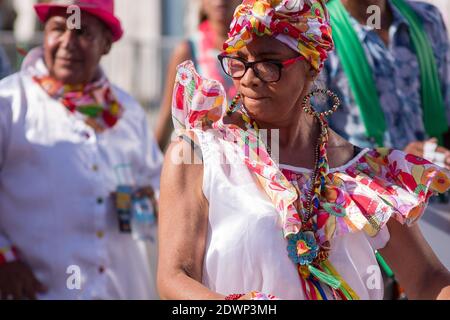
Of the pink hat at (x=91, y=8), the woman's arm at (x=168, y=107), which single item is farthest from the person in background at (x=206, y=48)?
the pink hat at (x=91, y=8)

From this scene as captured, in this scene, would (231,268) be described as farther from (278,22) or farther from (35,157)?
(35,157)

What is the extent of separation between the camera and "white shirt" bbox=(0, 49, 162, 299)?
529cm

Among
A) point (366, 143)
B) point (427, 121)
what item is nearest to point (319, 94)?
point (366, 143)

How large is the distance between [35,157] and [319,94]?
1851mm

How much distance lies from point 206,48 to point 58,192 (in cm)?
158

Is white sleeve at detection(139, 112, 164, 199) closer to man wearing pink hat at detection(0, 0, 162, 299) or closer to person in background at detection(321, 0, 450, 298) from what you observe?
man wearing pink hat at detection(0, 0, 162, 299)

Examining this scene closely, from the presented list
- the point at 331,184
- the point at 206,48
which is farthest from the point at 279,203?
the point at 206,48

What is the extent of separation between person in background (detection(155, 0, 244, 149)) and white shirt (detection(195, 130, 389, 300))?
2879mm

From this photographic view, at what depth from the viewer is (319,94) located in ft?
12.8

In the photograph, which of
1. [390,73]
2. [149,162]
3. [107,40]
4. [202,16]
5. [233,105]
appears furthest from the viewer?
[202,16]

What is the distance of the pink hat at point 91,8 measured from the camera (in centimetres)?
543

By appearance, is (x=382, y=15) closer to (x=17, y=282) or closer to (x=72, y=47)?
(x=72, y=47)

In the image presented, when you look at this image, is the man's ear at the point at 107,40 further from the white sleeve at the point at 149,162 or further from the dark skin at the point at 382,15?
the dark skin at the point at 382,15

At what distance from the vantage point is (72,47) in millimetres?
5469
